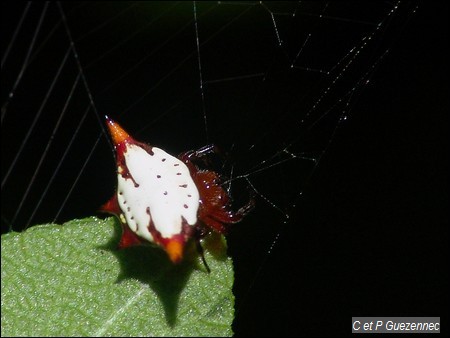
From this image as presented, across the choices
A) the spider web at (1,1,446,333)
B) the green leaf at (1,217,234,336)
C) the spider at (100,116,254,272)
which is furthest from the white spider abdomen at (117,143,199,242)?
the spider web at (1,1,446,333)

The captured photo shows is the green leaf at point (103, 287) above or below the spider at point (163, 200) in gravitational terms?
below

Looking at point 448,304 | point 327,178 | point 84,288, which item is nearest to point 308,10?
point 327,178

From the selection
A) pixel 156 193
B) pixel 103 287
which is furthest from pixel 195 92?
pixel 103 287

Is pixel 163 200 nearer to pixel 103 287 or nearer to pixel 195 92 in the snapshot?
pixel 103 287

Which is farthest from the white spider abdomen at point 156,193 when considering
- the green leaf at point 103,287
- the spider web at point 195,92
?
the spider web at point 195,92

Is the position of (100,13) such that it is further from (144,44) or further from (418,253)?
(418,253)

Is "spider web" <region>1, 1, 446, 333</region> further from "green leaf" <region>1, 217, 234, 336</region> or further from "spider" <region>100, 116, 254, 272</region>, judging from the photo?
"green leaf" <region>1, 217, 234, 336</region>

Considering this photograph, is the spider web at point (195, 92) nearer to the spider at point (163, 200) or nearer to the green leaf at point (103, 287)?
the spider at point (163, 200)
